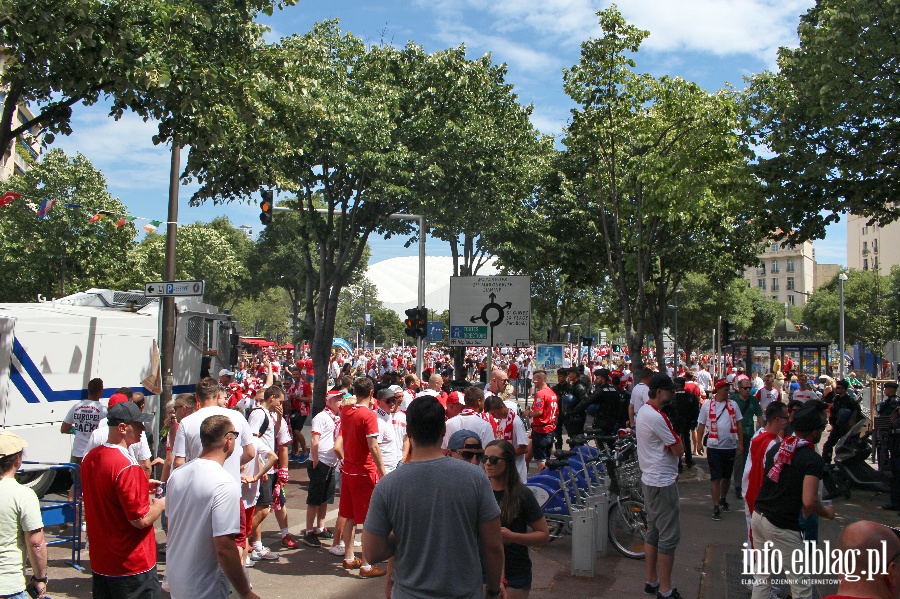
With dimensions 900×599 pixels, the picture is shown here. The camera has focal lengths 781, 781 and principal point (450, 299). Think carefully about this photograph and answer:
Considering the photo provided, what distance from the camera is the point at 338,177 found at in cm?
1988

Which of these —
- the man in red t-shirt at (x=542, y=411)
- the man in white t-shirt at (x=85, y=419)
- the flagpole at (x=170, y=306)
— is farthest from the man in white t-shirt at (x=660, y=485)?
the flagpole at (x=170, y=306)

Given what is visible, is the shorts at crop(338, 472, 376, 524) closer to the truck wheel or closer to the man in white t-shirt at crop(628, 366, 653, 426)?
the truck wheel

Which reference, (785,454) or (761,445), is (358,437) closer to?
(761,445)

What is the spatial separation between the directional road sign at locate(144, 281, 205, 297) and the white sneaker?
4.37 m

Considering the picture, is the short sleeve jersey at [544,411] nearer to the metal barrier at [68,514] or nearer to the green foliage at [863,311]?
the metal barrier at [68,514]

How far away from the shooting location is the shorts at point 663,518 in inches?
260

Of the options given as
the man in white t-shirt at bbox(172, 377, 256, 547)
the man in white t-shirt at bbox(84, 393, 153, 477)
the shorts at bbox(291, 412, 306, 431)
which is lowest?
the shorts at bbox(291, 412, 306, 431)

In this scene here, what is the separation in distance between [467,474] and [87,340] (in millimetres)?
10591

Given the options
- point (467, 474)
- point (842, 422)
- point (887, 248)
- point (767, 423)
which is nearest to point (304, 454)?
point (842, 422)

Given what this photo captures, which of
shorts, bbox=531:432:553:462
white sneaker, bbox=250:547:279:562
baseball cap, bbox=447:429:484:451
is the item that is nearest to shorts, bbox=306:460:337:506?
white sneaker, bbox=250:547:279:562

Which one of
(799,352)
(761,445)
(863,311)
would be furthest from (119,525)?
(863,311)

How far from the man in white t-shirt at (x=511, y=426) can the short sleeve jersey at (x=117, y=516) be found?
396 centimetres

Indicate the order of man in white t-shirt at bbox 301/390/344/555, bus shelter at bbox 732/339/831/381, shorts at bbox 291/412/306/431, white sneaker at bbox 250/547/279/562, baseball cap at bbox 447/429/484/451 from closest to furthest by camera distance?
baseball cap at bbox 447/429/484/451 < white sneaker at bbox 250/547/279/562 < man in white t-shirt at bbox 301/390/344/555 < shorts at bbox 291/412/306/431 < bus shelter at bbox 732/339/831/381

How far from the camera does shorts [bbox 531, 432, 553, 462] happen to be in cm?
1222
